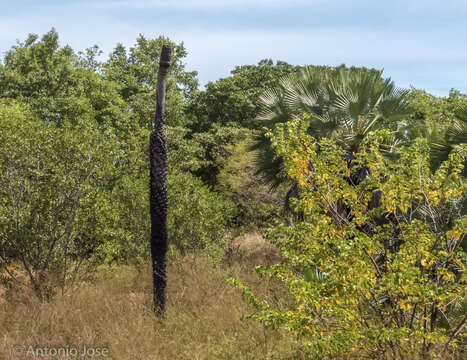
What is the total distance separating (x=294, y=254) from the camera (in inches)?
179

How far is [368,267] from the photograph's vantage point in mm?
4215

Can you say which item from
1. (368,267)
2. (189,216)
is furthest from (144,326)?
(189,216)

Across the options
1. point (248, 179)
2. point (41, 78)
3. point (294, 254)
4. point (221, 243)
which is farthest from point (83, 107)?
point (294, 254)

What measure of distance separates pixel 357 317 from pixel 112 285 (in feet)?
22.3

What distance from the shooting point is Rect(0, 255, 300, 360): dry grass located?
564cm

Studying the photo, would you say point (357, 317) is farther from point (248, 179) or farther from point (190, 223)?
point (248, 179)

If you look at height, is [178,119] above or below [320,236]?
above

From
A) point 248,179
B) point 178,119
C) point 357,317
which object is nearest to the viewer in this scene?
point 357,317

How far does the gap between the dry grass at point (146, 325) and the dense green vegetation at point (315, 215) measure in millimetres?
401

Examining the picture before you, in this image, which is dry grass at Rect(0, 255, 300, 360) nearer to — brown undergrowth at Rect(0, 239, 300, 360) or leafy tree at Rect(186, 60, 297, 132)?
brown undergrowth at Rect(0, 239, 300, 360)

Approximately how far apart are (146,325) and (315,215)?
11.4ft

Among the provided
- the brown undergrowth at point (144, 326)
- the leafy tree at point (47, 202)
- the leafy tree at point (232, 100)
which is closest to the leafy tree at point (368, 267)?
the brown undergrowth at point (144, 326)

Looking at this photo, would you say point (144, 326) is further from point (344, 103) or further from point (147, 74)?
point (147, 74)

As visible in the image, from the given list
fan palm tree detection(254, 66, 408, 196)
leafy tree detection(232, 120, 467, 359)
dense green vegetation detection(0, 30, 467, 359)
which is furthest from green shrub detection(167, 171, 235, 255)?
leafy tree detection(232, 120, 467, 359)
